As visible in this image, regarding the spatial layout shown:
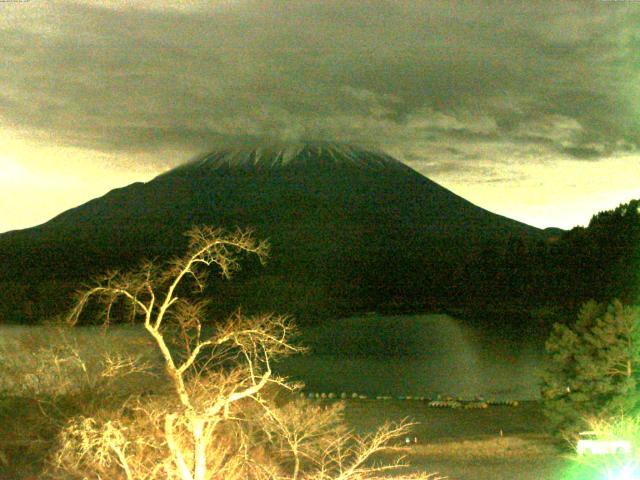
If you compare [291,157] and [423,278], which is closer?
[423,278]

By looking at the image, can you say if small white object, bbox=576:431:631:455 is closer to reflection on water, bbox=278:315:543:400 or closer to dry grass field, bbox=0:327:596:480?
dry grass field, bbox=0:327:596:480

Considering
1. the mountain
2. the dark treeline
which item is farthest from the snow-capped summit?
the dark treeline

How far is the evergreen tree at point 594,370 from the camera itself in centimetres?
1370

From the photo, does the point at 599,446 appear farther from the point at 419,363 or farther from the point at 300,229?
the point at 300,229

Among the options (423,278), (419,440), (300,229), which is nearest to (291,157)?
(300,229)

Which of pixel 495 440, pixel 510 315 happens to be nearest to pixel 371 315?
pixel 510 315

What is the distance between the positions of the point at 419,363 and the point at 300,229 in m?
50.5

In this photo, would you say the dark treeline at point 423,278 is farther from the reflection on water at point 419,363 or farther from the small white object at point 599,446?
the small white object at point 599,446

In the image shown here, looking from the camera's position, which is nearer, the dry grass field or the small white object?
the small white object

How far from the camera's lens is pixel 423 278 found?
6894 cm

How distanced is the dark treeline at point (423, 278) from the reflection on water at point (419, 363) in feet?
19.2

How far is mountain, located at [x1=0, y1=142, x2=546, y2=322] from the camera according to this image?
6388 centimetres

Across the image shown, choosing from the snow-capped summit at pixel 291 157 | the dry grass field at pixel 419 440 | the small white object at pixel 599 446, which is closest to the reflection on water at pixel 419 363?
the dry grass field at pixel 419 440

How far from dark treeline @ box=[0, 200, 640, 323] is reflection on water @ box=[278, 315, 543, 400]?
5851 mm
